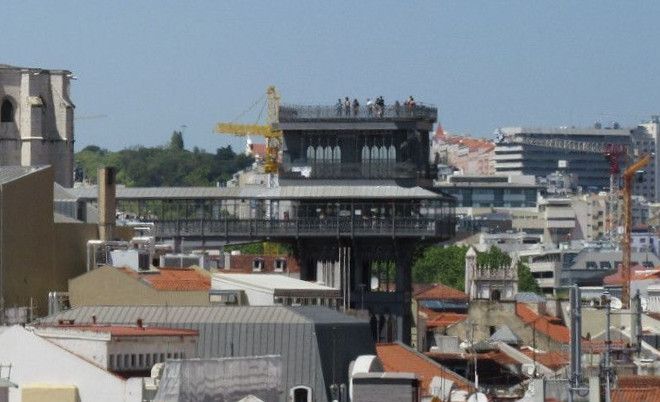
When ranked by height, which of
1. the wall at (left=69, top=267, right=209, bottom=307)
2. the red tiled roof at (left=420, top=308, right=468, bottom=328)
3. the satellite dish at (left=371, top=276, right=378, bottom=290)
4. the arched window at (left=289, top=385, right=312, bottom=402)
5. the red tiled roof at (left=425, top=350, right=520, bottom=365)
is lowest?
the red tiled roof at (left=425, top=350, right=520, bottom=365)

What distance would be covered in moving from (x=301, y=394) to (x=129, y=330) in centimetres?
474

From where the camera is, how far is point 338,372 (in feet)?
220

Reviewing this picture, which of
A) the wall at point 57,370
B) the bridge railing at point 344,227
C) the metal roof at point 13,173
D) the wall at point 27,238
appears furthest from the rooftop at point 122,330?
the bridge railing at point 344,227

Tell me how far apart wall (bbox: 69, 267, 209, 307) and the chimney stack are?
7192 millimetres

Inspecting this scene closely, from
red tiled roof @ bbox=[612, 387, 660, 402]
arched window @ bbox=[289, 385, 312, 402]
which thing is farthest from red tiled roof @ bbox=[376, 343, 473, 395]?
red tiled roof @ bbox=[612, 387, 660, 402]

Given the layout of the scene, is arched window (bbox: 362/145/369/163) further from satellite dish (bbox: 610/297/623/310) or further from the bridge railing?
satellite dish (bbox: 610/297/623/310)

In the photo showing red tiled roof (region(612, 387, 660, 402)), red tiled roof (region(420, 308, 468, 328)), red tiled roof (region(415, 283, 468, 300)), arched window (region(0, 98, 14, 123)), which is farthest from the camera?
red tiled roof (region(415, 283, 468, 300))

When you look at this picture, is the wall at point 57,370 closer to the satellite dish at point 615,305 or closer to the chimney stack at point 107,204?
the chimney stack at point 107,204

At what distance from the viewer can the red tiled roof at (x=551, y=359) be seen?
10895 cm

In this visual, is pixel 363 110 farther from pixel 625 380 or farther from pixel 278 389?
pixel 278 389

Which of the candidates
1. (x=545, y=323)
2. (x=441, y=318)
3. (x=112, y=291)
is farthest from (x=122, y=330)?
(x=441, y=318)

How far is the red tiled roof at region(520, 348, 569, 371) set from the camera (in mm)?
108950

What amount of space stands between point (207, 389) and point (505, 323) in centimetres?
10046

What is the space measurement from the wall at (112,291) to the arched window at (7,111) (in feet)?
142
